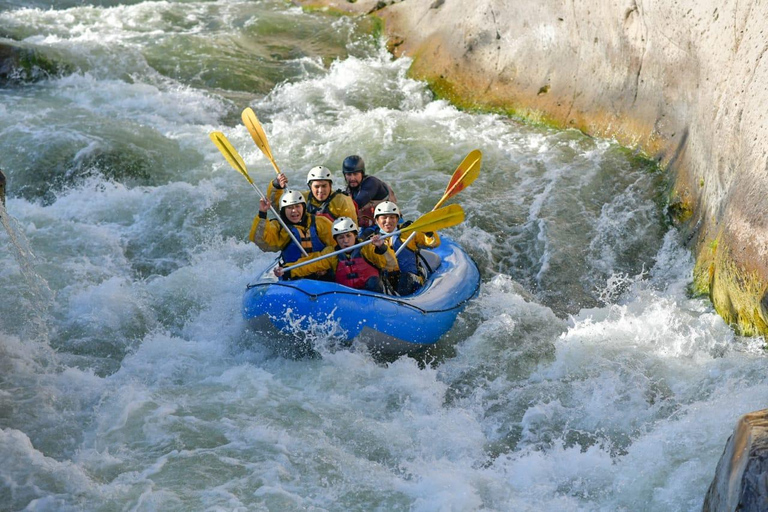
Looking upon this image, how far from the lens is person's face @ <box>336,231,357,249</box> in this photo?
6.02m

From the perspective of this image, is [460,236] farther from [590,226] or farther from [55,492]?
[55,492]

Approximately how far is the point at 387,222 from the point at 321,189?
2.09 feet

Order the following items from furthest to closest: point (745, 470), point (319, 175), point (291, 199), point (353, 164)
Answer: point (353, 164), point (319, 175), point (291, 199), point (745, 470)

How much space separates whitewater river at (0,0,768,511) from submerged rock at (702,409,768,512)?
2.30ft

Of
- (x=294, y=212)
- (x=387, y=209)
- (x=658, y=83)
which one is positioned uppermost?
(x=658, y=83)

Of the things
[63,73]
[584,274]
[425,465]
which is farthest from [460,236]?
[63,73]

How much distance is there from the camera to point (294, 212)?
622 cm

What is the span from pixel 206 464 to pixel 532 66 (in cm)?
674

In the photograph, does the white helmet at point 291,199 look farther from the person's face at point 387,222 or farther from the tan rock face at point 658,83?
the tan rock face at point 658,83

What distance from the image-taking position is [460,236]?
7.74 meters

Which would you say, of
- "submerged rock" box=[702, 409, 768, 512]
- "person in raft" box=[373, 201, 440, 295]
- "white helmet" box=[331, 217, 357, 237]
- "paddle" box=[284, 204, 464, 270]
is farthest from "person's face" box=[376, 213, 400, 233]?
"submerged rock" box=[702, 409, 768, 512]

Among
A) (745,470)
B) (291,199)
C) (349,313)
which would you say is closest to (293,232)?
(291,199)

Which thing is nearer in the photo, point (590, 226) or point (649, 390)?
point (649, 390)

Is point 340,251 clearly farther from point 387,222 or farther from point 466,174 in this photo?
point 466,174
